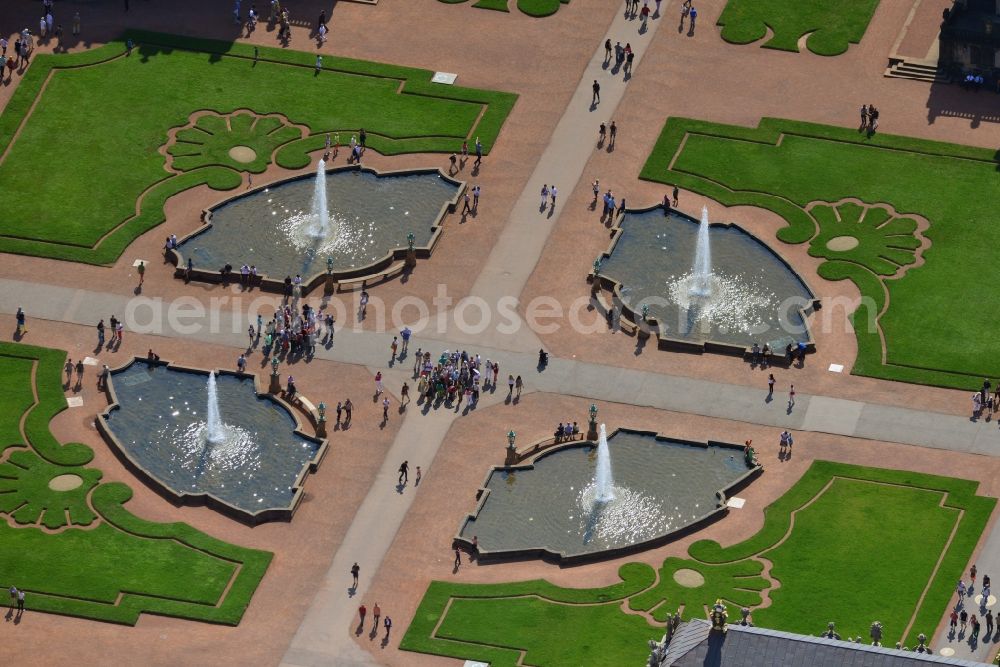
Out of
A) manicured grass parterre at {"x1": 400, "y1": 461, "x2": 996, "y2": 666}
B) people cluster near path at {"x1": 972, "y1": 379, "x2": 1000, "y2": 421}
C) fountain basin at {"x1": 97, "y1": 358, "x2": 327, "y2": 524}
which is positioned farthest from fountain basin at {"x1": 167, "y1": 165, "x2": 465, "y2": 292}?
people cluster near path at {"x1": 972, "y1": 379, "x2": 1000, "y2": 421}

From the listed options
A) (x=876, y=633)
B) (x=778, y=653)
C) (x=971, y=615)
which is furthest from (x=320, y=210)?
(x=778, y=653)

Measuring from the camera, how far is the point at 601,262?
186m

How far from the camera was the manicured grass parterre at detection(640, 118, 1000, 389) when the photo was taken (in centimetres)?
17888

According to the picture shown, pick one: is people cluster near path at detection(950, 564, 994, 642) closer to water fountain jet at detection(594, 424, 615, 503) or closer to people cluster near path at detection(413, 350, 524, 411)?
water fountain jet at detection(594, 424, 615, 503)

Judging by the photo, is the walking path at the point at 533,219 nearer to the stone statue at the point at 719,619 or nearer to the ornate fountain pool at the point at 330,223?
the ornate fountain pool at the point at 330,223

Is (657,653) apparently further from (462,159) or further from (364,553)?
(462,159)

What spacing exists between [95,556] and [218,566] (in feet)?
25.6

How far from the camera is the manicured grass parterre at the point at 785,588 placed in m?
156

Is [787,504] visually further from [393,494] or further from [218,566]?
[218,566]

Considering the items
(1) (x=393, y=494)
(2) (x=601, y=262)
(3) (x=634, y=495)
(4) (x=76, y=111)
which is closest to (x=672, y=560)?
(3) (x=634, y=495)

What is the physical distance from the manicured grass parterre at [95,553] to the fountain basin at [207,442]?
288cm

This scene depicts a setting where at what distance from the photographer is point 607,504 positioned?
166m

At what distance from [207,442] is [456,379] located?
58.2 feet

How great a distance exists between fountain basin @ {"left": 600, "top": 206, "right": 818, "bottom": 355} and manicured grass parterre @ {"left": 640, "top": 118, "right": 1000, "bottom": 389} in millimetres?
3477
